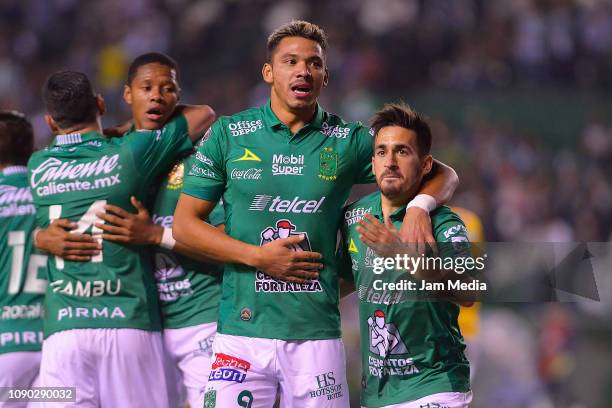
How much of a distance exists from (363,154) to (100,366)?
1992 mm

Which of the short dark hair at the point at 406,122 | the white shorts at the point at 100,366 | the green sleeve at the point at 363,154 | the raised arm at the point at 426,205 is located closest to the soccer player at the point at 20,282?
the white shorts at the point at 100,366

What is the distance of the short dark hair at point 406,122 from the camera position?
4758mm

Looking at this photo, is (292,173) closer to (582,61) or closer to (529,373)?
(529,373)

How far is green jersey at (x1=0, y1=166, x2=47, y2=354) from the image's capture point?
19.4 ft

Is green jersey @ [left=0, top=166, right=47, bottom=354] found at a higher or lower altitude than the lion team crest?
lower

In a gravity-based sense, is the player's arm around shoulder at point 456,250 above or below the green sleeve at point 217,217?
below

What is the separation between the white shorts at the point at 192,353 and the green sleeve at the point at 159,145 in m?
0.99

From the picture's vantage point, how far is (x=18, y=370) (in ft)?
19.2

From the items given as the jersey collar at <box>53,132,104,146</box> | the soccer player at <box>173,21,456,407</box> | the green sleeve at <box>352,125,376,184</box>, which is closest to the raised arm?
the soccer player at <box>173,21,456,407</box>

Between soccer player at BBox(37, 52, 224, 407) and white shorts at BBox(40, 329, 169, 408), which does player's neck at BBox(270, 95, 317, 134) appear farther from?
white shorts at BBox(40, 329, 169, 408)

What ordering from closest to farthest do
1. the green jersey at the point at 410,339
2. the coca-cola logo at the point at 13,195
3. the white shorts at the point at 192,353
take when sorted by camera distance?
the green jersey at the point at 410,339
the white shorts at the point at 192,353
the coca-cola logo at the point at 13,195

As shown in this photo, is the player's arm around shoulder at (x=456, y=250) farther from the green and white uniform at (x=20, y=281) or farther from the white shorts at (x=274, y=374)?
the green and white uniform at (x=20, y=281)

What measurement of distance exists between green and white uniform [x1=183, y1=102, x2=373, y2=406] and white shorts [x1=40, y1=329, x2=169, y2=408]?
82 centimetres

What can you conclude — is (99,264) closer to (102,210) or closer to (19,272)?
(102,210)
